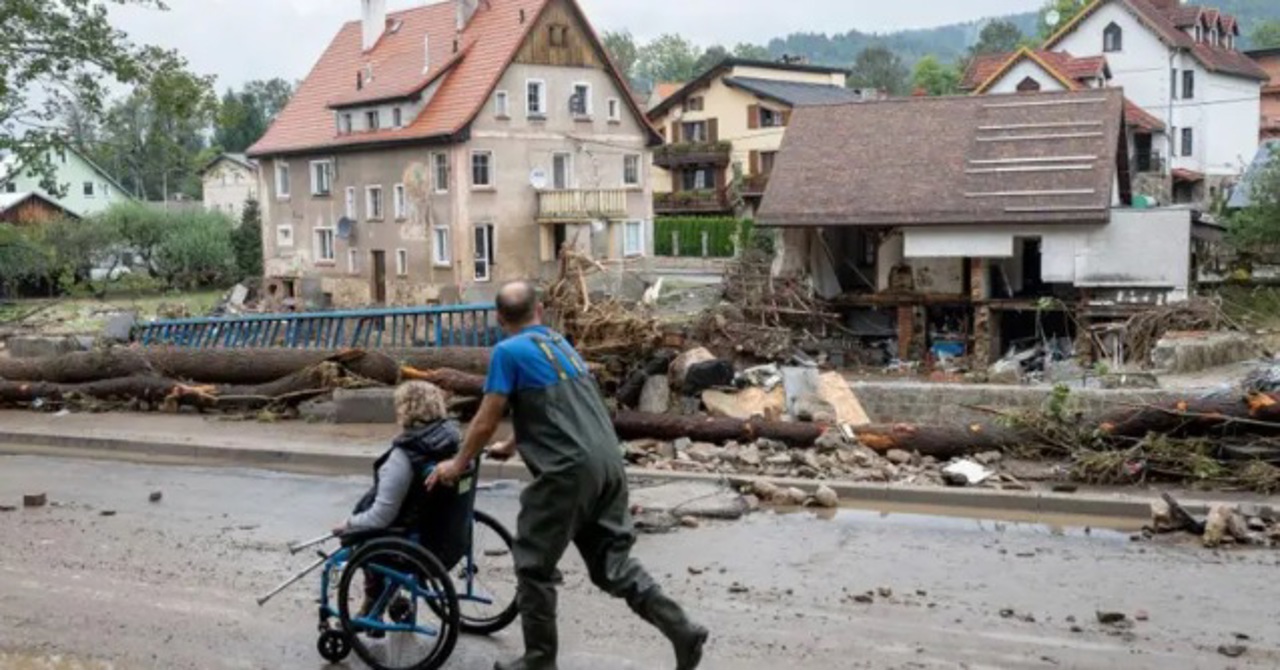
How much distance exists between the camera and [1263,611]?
758cm

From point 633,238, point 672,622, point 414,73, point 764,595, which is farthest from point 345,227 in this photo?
point 672,622

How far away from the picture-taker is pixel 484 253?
47.3 metres

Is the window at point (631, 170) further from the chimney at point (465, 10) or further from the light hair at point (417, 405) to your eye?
the light hair at point (417, 405)

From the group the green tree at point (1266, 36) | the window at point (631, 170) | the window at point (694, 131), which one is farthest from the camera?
the green tree at point (1266, 36)

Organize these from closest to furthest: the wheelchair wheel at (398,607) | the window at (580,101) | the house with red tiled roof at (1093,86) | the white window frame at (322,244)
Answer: the wheelchair wheel at (398,607) < the window at (580,101) < the white window frame at (322,244) < the house with red tiled roof at (1093,86)

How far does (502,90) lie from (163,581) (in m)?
39.9

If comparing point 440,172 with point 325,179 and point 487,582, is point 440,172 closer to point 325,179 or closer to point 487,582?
point 325,179

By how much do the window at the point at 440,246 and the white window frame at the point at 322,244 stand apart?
627cm

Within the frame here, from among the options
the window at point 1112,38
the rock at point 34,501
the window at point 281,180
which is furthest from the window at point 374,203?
the rock at point 34,501

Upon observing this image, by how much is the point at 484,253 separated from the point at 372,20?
12635mm

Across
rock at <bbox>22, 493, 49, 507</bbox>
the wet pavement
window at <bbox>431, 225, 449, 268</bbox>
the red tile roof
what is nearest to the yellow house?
the red tile roof

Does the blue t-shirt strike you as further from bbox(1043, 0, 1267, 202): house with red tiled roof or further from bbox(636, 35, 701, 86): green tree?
bbox(636, 35, 701, 86): green tree

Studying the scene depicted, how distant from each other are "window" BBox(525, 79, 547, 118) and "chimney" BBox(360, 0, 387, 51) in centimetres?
876

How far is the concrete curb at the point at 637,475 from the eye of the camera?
10.6 m
